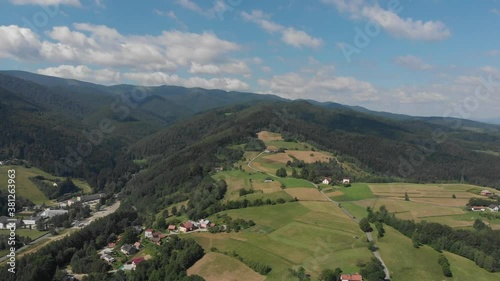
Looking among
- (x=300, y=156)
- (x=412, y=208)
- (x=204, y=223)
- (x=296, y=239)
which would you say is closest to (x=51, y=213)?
(x=204, y=223)

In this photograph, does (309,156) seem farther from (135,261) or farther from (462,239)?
(135,261)

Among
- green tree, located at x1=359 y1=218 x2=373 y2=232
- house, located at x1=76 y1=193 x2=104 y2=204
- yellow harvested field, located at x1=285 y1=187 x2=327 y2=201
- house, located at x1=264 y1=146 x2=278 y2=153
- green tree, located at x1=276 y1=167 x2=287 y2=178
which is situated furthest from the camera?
house, located at x1=264 y1=146 x2=278 y2=153

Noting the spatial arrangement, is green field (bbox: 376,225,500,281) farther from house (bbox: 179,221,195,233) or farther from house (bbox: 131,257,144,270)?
house (bbox: 131,257,144,270)

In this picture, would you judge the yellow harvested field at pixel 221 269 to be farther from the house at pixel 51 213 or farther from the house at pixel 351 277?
the house at pixel 51 213

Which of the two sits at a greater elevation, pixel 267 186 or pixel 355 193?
pixel 355 193

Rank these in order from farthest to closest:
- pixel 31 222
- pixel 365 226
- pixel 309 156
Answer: pixel 309 156 → pixel 31 222 → pixel 365 226

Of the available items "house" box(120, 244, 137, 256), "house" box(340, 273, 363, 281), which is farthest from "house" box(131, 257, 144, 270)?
"house" box(340, 273, 363, 281)

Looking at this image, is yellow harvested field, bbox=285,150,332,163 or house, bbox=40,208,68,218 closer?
house, bbox=40,208,68,218
